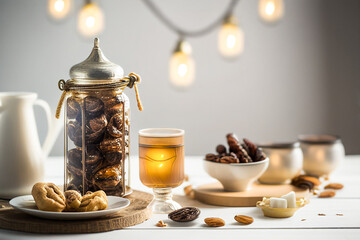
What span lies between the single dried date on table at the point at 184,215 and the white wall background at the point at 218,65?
1662 mm

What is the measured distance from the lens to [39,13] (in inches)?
99.1

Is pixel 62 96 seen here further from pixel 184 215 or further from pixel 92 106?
pixel 184 215

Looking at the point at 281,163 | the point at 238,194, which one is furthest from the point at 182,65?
the point at 238,194

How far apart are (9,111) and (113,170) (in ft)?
0.83

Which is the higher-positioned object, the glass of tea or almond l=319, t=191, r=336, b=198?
the glass of tea

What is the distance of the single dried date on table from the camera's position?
0.85m

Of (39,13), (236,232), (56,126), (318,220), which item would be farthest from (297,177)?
(39,13)

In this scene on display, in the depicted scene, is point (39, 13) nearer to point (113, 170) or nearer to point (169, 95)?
point (169, 95)

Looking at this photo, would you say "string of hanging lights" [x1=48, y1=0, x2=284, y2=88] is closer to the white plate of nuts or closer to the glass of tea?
the glass of tea

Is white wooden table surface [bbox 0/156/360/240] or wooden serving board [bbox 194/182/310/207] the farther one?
wooden serving board [bbox 194/182/310/207]

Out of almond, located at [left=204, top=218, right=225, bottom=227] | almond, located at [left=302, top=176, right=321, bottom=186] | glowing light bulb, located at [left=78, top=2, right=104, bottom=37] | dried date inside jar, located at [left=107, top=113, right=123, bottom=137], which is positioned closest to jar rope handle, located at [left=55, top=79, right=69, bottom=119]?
dried date inside jar, located at [left=107, top=113, right=123, bottom=137]

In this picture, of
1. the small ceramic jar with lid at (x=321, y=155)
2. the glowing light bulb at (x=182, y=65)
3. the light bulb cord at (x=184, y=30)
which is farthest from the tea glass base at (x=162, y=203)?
the light bulb cord at (x=184, y=30)

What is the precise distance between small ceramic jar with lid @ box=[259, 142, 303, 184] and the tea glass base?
0.28 metres

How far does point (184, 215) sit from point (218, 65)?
1838 mm
